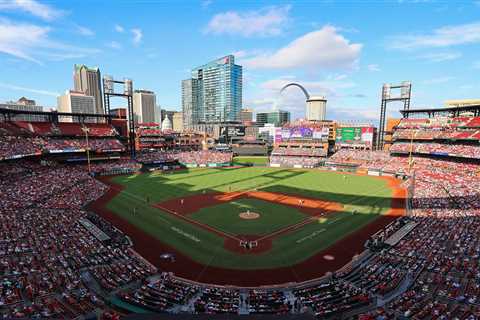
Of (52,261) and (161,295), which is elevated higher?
(52,261)

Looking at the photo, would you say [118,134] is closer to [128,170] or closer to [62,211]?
[128,170]

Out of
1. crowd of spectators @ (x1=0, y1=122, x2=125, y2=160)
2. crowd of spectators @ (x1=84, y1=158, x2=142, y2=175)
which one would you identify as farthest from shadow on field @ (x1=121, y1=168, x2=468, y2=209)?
crowd of spectators @ (x1=0, y1=122, x2=125, y2=160)

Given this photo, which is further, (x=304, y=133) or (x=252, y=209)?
(x=304, y=133)

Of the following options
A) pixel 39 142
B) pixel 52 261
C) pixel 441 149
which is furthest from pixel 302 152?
pixel 52 261

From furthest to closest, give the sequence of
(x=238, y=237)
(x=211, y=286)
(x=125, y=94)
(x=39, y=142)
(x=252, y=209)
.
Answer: (x=125, y=94)
(x=39, y=142)
(x=252, y=209)
(x=238, y=237)
(x=211, y=286)

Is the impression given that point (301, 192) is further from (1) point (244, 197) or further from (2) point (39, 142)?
(2) point (39, 142)

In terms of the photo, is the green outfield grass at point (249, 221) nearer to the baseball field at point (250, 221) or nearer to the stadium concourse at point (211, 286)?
the baseball field at point (250, 221)

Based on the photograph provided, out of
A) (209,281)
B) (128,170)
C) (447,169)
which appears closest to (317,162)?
(447,169)

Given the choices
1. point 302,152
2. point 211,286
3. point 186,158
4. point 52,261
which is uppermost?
point 302,152
